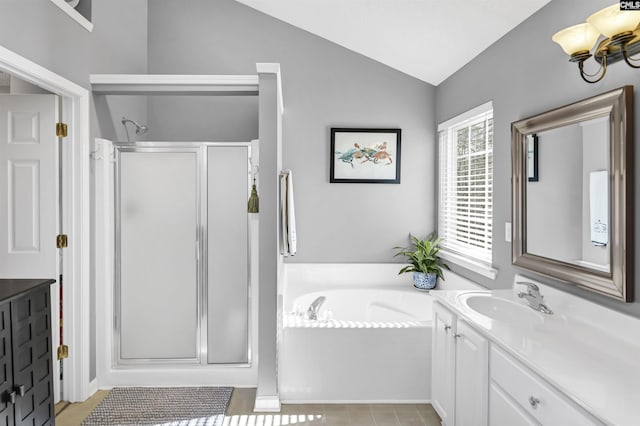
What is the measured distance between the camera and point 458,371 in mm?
2049

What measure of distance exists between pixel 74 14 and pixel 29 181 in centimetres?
111

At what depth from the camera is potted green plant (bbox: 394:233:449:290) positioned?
3.64m

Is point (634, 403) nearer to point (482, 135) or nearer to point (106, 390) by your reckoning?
point (482, 135)

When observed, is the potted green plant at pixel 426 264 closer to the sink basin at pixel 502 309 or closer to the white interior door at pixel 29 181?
the sink basin at pixel 502 309

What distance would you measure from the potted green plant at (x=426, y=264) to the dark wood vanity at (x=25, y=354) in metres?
2.73

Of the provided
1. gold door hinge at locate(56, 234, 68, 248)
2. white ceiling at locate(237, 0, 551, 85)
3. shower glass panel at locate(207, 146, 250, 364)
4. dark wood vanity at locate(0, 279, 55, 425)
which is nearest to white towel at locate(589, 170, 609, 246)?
white ceiling at locate(237, 0, 551, 85)

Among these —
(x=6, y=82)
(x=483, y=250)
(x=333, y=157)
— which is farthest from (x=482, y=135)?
(x=6, y=82)

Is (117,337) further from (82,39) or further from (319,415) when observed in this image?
(82,39)

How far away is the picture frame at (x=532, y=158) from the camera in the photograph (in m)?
2.28

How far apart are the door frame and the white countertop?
2318 millimetres

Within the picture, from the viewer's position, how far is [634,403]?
1154 millimetres

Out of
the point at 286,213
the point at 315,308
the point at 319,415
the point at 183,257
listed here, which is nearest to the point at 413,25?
the point at 286,213

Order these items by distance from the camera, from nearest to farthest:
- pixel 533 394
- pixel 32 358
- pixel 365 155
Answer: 1. pixel 533 394
2. pixel 32 358
3. pixel 365 155

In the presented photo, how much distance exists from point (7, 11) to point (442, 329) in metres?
2.81
